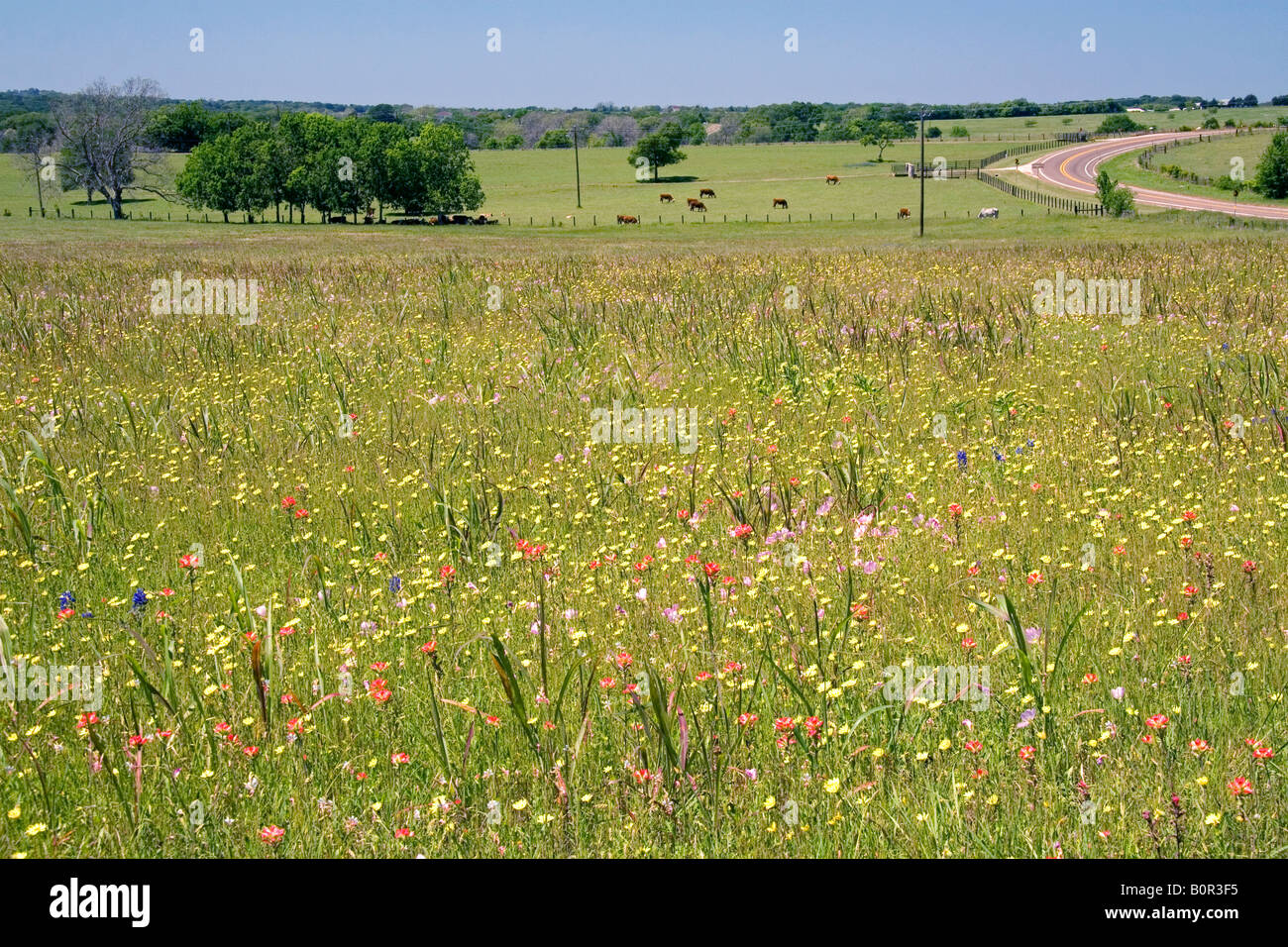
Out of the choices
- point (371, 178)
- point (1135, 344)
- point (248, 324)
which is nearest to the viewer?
point (1135, 344)

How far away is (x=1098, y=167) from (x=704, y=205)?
1887 inches

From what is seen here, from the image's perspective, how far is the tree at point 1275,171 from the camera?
92.4m

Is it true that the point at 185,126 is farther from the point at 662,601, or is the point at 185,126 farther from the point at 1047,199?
the point at 662,601

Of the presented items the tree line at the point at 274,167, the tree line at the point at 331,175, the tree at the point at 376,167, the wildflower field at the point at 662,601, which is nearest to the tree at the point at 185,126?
the tree line at the point at 274,167

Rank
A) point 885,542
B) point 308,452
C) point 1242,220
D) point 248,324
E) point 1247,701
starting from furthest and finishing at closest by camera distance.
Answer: point 1242,220 → point 248,324 → point 308,452 → point 885,542 → point 1247,701

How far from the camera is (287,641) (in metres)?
4.66

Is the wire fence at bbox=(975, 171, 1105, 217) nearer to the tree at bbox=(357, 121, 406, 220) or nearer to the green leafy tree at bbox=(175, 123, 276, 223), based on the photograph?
the tree at bbox=(357, 121, 406, 220)

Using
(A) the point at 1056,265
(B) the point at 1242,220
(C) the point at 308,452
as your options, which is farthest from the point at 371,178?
(C) the point at 308,452

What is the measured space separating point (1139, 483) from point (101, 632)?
5.84m

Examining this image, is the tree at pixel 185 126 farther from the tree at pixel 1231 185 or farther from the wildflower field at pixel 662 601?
the wildflower field at pixel 662 601

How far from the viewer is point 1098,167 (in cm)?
11944

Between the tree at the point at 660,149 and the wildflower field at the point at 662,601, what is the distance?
143 meters

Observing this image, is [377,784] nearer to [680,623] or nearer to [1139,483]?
[680,623]

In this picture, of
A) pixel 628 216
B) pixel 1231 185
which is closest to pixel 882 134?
pixel 1231 185
